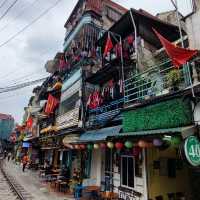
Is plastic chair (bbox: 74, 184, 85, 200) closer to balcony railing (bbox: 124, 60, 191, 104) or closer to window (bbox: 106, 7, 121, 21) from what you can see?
balcony railing (bbox: 124, 60, 191, 104)

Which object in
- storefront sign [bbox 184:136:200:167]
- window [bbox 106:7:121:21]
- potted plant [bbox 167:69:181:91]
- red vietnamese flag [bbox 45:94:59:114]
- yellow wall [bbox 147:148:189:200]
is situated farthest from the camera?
red vietnamese flag [bbox 45:94:59:114]

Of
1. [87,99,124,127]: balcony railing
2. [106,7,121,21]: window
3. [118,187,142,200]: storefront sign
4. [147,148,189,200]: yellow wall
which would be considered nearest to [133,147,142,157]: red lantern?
[147,148,189,200]: yellow wall

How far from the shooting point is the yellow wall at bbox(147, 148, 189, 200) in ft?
33.6

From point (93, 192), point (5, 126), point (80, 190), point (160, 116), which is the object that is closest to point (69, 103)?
point (80, 190)

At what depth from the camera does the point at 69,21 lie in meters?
24.8

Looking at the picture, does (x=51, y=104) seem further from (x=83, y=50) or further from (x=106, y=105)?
(x=106, y=105)

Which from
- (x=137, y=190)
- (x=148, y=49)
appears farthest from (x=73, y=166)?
(x=148, y=49)

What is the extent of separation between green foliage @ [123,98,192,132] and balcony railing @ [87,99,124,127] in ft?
5.18

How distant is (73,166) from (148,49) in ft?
37.1

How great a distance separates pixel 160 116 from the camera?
30.2 ft

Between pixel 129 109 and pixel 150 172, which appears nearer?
pixel 150 172

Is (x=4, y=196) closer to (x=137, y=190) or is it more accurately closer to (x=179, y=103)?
(x=137, y=190)

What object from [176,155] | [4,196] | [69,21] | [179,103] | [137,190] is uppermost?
[69,21]

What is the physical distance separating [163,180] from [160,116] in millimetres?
3408
